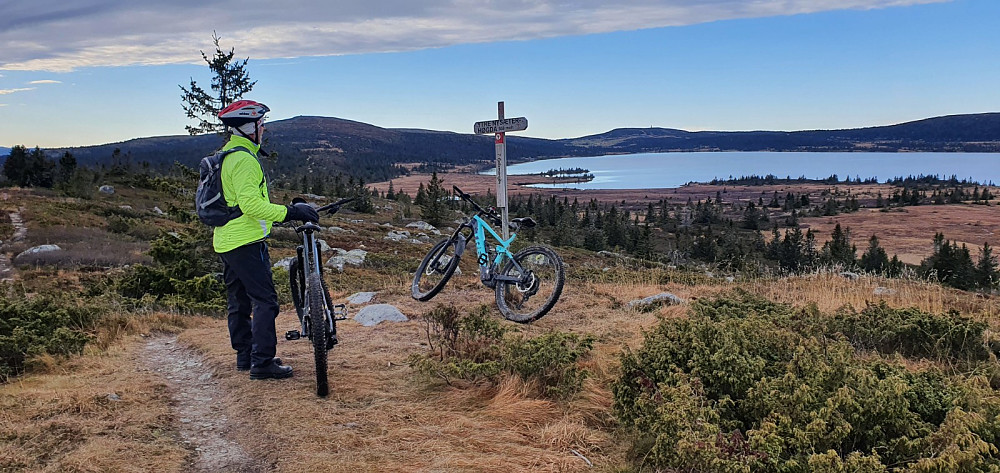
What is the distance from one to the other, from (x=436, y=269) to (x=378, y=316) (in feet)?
5.24

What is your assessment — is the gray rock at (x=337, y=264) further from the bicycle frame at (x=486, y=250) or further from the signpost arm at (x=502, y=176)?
the bicycle frame at (x=486, y=250)

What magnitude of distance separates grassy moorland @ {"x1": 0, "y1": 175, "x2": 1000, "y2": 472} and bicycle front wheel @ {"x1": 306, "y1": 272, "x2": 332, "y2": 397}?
0.44ft

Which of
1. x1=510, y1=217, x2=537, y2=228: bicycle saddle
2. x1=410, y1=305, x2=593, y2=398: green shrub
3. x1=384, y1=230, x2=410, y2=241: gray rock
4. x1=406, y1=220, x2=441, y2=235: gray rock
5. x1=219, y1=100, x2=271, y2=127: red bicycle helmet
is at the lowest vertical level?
x1=406, y1=220, x2=441, y2=235: gray rock

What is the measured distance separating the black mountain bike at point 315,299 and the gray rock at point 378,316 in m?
1.73

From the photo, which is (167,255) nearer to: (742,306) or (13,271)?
(742,306)

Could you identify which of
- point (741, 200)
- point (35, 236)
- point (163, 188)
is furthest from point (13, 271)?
point (741, 200)

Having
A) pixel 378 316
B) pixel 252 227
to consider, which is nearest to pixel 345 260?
pixel 378 316

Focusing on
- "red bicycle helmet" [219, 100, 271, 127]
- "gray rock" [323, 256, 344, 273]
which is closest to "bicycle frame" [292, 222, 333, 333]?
"red bicycle helmet" [219, 100, 271, 127]

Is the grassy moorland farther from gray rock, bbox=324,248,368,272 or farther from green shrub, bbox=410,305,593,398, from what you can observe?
gray rock, bbox=324,248,368,272

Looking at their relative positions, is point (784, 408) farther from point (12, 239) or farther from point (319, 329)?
point (12, 239)

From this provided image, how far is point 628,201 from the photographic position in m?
154

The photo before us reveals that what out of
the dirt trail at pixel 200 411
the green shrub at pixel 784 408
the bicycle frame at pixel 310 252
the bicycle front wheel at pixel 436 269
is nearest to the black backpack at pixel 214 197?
the bicycle frame at pixel 310 252

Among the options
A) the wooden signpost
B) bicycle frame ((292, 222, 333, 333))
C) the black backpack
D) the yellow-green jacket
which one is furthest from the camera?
the wooden signpost

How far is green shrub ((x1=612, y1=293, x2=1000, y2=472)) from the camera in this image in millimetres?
3107
